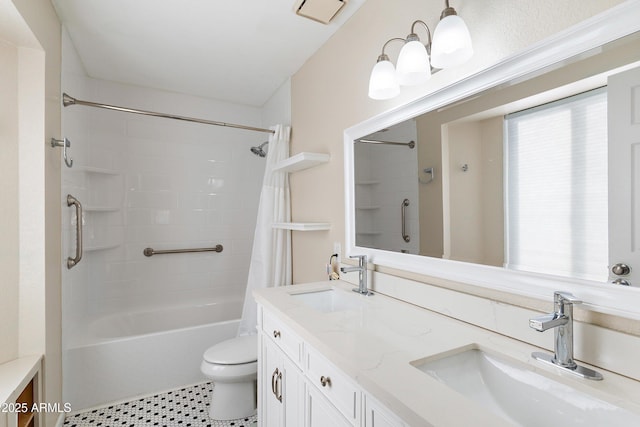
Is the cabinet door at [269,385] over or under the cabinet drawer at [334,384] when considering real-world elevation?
under

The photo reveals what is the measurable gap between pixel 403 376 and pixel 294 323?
→ 49cm

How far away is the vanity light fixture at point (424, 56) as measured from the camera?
3.42ft

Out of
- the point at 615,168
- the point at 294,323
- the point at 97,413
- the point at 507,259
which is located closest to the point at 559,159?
the point at 615,168

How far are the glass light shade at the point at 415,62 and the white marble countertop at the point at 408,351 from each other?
95 centimetres

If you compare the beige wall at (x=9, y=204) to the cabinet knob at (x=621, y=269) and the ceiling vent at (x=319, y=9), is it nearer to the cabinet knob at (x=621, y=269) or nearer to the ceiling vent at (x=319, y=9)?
the ceiling vent at (x=319, y=9)

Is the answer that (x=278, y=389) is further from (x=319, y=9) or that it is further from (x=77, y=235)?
(x=319, y=9)

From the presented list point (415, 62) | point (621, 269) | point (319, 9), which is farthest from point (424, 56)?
point (621, 269)

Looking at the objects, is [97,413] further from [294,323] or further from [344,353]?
[344,353]

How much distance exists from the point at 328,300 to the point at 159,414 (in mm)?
1333

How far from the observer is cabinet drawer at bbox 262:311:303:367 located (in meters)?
1.17

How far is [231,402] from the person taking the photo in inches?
74.5

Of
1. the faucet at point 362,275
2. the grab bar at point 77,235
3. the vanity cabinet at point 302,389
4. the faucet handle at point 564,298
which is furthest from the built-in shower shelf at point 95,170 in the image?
the faucet handle at point 564,298

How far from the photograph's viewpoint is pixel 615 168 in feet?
2.50

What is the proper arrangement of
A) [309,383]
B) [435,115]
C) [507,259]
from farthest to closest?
[435,115]
[309,383]
[507,259]
